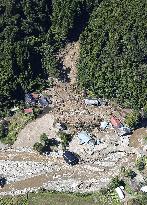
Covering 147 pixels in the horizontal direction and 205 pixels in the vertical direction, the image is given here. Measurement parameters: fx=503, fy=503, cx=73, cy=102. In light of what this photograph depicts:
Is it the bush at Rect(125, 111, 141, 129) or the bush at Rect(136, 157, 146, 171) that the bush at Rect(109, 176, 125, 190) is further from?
the bush at Rect(125, 111, 141, 129)

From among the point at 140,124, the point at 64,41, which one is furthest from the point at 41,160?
the point at 64,41

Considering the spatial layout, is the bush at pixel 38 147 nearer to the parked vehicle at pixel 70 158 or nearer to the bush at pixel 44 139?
the bush at pixel 44 139

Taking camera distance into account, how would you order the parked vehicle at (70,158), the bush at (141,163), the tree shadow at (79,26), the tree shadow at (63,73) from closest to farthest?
the bush at (141,163) < the parked vehicle at (70,158) < the tree shadow at (63,73) < the tree shadow at (79,26)

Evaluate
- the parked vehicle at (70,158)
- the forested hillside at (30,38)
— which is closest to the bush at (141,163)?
the parked vehicle at (70,158)

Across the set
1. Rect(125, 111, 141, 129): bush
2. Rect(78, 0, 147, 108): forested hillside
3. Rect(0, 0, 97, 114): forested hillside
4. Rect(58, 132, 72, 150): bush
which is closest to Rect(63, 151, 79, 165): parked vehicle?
Rect(58, 132, 72, 150): bush

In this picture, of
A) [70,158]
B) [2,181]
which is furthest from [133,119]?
[2,181]

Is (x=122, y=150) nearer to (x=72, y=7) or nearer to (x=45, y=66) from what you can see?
(x=45, y=66)
